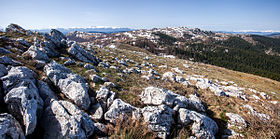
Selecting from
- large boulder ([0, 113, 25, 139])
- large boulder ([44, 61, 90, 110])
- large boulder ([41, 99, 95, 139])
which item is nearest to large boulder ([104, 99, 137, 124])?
large boulder ([41, 99, 95, 139])

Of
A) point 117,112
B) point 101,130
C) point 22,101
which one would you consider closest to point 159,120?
point 117,112

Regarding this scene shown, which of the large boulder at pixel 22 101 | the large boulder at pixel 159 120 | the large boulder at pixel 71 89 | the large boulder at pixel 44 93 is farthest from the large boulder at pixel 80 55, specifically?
the large boulder at pixel 159 120

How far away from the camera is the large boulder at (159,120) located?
837cm

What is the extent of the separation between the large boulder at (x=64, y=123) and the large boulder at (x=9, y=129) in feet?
4.04

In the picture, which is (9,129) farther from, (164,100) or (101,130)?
(164,100)

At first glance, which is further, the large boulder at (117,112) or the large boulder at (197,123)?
the large boulder at (197,123)

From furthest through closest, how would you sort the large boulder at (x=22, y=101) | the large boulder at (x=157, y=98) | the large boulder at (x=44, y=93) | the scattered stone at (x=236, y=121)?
the scattered stone at (x=236, y=121) < the large boulder at (x=157, y=98) < the large boulder at (x=44, y=93) < the large boulder at (x=22, y=101)

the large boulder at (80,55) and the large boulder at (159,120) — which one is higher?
the large boulder at (80,55)

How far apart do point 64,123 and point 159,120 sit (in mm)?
6241

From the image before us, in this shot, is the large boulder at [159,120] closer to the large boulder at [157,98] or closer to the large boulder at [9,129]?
the large boulder at [157,98]

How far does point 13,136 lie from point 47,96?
382 cm

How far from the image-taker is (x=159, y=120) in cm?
879

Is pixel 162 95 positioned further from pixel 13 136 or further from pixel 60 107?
pixel 13 136

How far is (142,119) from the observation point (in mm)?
8625
